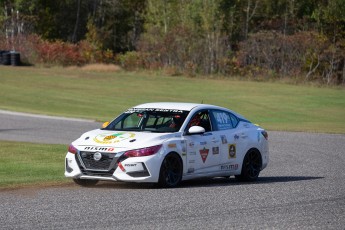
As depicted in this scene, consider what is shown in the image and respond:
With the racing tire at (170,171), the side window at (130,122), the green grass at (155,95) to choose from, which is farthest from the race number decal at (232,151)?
the green grass at (155,95)

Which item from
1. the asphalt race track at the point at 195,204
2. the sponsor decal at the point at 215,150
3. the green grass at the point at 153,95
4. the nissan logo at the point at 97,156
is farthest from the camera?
Result: the green grass at the point at 153,95

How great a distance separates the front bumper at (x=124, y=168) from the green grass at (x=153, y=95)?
21911 mm

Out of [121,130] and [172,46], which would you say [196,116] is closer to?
[121,130]

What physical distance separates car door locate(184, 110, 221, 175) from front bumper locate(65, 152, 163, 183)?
933mm

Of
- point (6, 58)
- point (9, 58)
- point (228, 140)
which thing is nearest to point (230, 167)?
point (228, 140)

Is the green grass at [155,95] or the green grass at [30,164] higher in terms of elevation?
the green grass at [30,164]

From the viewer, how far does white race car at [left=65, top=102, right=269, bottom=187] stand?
15.3 metres

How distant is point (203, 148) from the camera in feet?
54.4

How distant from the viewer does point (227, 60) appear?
A: 65500 mm

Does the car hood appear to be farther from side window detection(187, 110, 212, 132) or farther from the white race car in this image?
side window detection(187, 110, 212, 132)

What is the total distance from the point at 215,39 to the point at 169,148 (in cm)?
5198

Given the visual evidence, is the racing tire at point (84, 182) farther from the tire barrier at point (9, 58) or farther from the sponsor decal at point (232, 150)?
the tire barrier at point (9, 58)

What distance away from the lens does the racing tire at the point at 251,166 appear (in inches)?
701

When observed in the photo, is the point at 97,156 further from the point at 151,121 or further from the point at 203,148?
the point at 203,148
